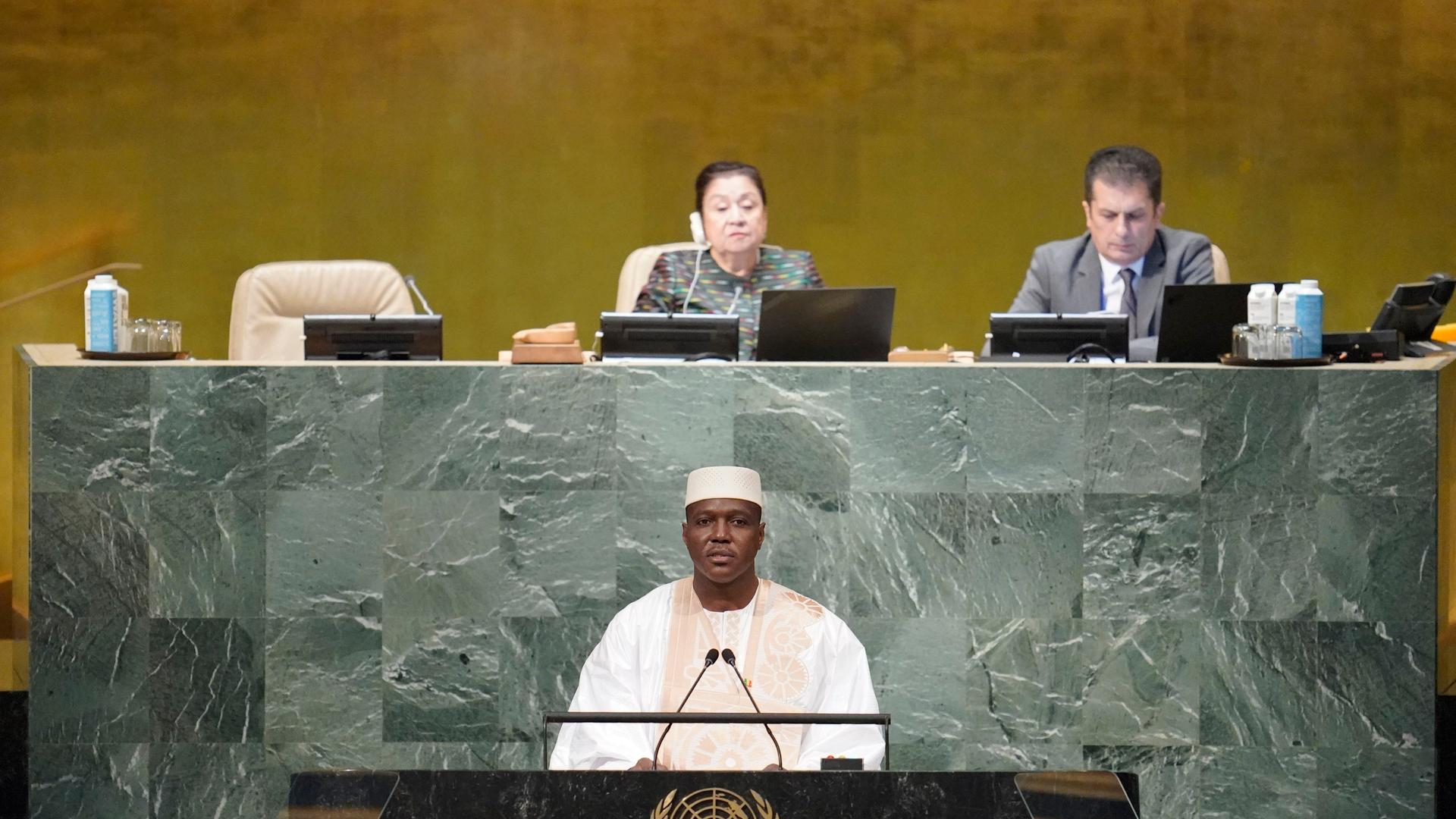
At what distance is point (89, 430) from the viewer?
4.01m

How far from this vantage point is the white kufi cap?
11.0 ft

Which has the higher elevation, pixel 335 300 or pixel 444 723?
pixel 335 300

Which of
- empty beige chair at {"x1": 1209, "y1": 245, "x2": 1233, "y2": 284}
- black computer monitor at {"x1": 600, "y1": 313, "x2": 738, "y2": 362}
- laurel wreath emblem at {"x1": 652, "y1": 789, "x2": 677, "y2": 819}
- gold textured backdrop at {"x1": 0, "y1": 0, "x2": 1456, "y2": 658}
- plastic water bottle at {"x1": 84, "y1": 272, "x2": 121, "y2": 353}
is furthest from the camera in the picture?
gold textured backdrop at {"x1": 0, "y1": 0, "x2": 1456, "y2": 658}

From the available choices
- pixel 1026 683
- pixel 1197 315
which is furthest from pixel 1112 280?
pixel 1026 683

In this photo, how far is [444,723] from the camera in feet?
13.1

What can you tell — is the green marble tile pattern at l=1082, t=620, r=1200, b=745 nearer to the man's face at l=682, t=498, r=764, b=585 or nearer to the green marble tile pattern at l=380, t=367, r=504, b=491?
the man's face at l=682, t=498, r=764, b=585

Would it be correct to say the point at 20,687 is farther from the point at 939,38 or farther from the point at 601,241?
the point at 939,38

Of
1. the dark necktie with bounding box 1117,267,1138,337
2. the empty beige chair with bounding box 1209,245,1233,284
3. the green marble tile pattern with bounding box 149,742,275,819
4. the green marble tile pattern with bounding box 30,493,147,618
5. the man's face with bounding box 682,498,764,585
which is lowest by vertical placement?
the green marble tile pattern with bounding box 149,742,275,819

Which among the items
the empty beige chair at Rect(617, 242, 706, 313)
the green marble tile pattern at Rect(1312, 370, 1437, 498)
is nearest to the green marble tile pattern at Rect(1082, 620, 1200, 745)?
the green marble tile pattern at Rect(1312, 370, 1437, 498)

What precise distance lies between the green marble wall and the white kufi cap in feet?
2.03

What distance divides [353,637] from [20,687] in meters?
0.92

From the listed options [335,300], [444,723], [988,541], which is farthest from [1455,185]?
[444,723]

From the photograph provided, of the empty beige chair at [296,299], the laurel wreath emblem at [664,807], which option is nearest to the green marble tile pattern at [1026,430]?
the laurel wreath emblem at [664,807]

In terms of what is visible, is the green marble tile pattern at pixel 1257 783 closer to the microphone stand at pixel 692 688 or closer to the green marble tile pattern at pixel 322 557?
the microphone stand at pixel 692 688
